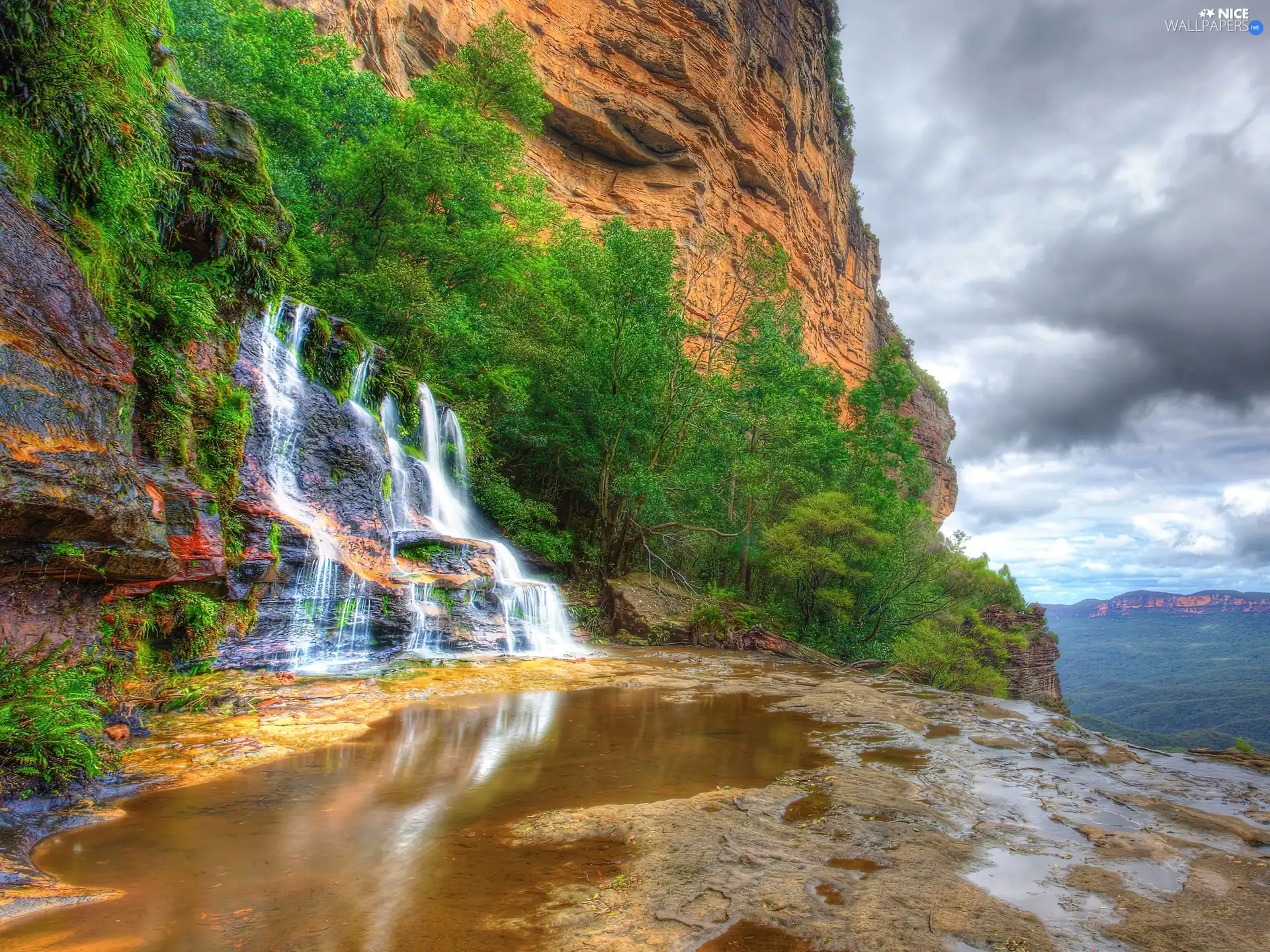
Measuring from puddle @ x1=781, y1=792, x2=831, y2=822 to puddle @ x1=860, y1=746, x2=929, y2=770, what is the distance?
1498 millimetres

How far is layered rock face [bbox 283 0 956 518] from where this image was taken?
2825 centimetres

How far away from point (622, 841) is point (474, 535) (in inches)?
558

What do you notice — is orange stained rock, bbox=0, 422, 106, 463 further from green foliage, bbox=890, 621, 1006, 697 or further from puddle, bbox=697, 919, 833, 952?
green foliage, bbox=890, 621, 1006, 697

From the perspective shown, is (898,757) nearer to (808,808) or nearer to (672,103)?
(808,808)

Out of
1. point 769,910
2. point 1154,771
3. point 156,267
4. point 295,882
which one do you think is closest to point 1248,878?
point 769,910

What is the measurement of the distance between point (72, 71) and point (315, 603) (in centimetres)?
726

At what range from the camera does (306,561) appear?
9.81m

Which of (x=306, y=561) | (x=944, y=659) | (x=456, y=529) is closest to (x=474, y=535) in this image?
(x=456, y=529)

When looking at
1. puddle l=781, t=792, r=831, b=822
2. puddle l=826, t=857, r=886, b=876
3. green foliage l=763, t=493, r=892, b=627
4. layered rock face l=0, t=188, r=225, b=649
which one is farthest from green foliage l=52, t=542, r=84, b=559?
green foliage l=763, t=493, r=892, b=627

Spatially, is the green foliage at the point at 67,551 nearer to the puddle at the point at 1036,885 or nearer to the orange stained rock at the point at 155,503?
the orange stained rock at the point at 155,503

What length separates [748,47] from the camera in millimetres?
38344

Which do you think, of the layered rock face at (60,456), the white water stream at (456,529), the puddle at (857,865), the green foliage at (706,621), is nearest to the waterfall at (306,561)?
the white water stream at (456,529)

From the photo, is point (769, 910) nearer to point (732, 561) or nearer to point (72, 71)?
point (72, 71)

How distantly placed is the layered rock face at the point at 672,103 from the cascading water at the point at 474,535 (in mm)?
11096
